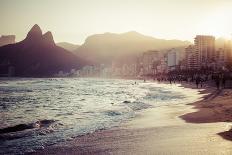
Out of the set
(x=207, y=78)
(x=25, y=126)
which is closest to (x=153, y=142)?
(x=25, y=126)

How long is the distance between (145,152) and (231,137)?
354 centimetres

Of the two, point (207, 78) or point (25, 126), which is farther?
point (207, 78)

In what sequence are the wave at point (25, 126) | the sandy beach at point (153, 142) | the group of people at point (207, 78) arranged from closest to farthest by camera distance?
the sandy beach at point (153, 142)
the wave at point (25, 126)
the group of people at point (207, 78)

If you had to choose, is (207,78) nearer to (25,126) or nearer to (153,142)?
(25,126)

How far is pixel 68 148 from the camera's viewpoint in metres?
10.7

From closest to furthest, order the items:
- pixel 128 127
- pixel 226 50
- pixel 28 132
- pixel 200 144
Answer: pixel 200 144, pixel 28 132, pixel 128 127, pixel 226 50

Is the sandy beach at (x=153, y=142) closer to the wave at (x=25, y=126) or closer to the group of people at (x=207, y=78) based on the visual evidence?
the wave at (x=25, y=126)

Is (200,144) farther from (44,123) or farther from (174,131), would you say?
(44,123)

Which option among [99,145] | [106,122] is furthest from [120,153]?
[106,122]

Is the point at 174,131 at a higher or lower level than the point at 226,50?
lower

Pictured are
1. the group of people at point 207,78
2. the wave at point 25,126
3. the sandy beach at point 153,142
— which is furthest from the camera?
the group of people at point 207,78

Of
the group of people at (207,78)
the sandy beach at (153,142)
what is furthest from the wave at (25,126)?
the group of people at (207,78)

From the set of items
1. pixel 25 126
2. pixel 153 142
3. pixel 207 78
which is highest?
pixel 207 78

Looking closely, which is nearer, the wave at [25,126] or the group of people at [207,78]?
the wave at [25,126]
